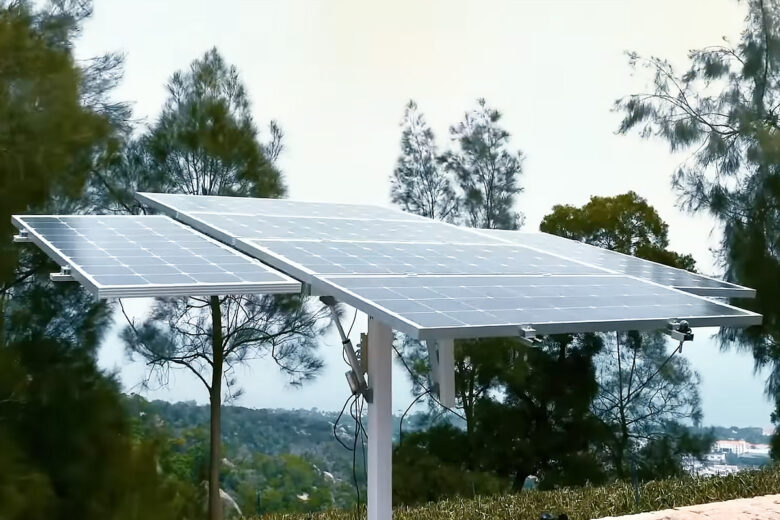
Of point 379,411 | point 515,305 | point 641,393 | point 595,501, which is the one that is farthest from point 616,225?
point 515,305

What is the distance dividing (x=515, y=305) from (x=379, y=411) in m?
1.20

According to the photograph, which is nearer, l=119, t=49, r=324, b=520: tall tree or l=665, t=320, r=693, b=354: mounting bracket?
l=665, t=320, r=693, b=354: mounting bracket

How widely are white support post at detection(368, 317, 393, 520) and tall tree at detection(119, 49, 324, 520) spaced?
17.9ft

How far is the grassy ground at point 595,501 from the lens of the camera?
33.0 ft

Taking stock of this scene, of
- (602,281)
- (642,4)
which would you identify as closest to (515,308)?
(602,281)

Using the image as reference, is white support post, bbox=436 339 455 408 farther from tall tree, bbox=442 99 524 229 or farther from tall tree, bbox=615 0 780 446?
tall tree, bbox=442 99 524 229

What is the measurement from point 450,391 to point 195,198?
3.99m

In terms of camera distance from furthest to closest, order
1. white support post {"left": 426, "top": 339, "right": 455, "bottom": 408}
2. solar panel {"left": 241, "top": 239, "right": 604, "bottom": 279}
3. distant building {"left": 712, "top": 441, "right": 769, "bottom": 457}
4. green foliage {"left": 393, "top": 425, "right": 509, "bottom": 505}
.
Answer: distant building {"left": 712, "top": 441, "right": 769, "bottom": 457}
green foliage {"left": 393, "top": 425, "right": 509, "bottom": 505}
solar panel {"left": 241, "top": 239, "right": 604, "bottom": 279}
white support post {"left": 426, "top": 339, "right": 455, "bottom": 408}

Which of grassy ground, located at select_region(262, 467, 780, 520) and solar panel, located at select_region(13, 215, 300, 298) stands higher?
solar panel, located at select_region(13, 215, 300, 298)

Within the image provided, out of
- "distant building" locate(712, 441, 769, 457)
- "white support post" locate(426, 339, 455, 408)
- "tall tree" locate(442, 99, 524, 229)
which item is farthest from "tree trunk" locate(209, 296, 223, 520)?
"distant building" locate(712, 441, 769, 457)

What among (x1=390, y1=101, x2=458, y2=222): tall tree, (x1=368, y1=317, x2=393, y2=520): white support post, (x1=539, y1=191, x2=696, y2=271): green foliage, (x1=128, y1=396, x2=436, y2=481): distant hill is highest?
(x1=390, y1=101, x2=458, y2=222): tall tree

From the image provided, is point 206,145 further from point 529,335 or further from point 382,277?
point 529,335

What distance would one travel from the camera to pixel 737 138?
12344 millimetres

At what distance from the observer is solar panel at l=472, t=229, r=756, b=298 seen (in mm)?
7020
